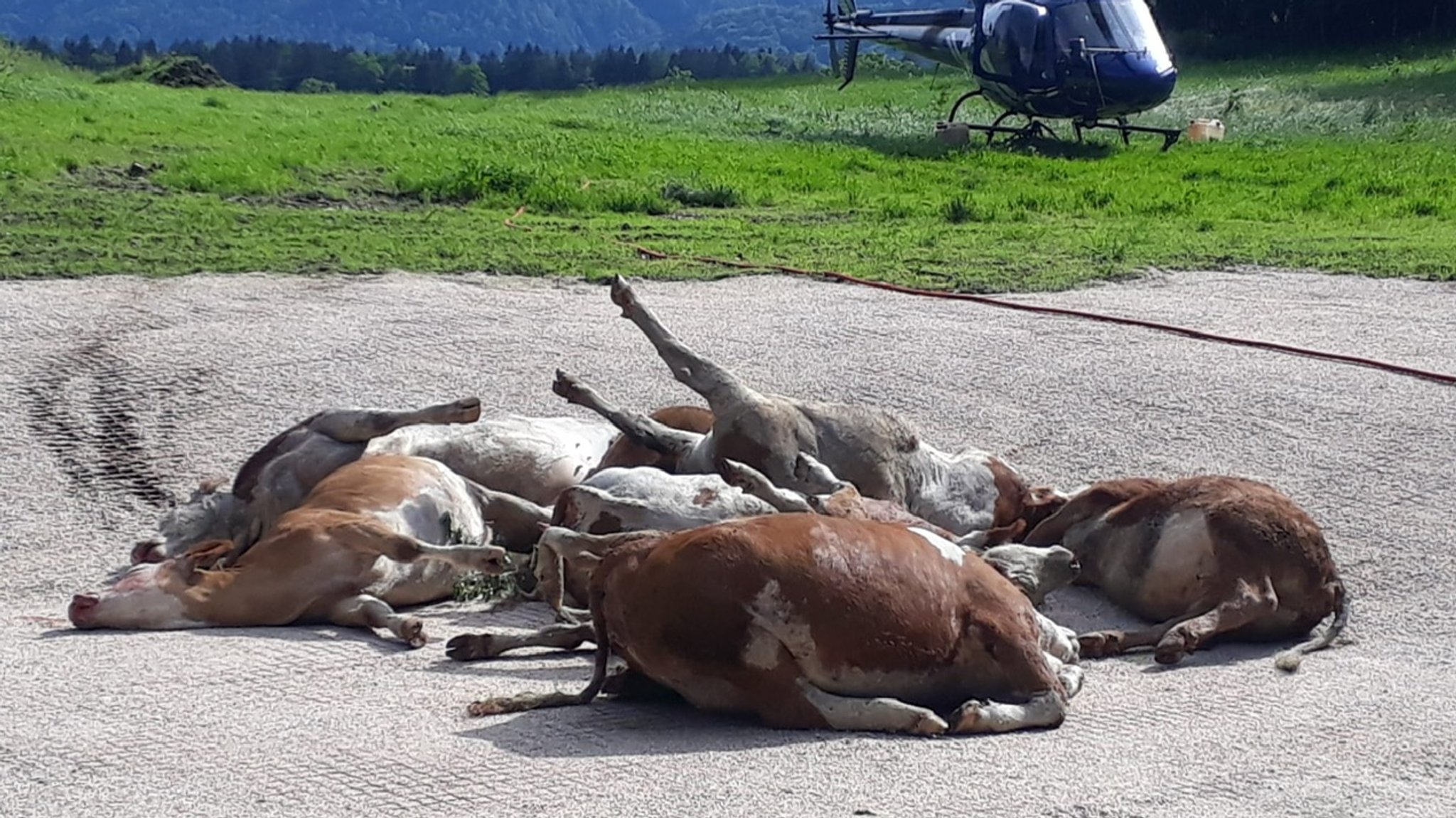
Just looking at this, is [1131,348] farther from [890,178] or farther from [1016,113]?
[1016,113]

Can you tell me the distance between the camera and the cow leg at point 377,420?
320 inches

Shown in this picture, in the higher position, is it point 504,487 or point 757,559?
point 757,559

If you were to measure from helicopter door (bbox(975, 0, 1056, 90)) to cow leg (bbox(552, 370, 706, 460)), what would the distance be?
77.7ft

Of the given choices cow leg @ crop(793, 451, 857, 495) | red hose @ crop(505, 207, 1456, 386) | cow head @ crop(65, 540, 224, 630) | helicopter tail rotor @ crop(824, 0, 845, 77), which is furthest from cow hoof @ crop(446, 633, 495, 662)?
helicopter tail rotor @ crop(824, 0, 845, 77)

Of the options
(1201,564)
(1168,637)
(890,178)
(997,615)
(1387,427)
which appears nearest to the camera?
(997,615)

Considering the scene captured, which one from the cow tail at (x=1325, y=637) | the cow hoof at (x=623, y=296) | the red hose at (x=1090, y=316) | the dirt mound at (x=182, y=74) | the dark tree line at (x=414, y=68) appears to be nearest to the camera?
the cow tail at (x=1325, y=637)

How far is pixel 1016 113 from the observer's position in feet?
107

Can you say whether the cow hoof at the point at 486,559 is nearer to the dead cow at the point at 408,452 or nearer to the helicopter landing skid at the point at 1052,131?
the dead cow at the point at 408,452

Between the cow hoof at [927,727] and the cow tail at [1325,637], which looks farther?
the cow tail at [1325,637]

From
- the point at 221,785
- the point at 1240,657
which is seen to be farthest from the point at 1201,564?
the point at 221,785

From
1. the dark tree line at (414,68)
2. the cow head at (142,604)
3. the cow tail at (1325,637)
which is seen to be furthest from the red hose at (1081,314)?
the dark tree line at (414,68)

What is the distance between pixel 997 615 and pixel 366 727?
5.78 feet

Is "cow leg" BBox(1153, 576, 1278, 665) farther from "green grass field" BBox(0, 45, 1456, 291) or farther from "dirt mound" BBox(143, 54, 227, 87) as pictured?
"dirt mound" BBox(143, 54, 227, 87)

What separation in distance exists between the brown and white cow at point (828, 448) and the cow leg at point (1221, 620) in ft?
4.27
